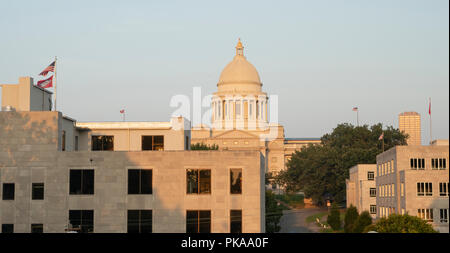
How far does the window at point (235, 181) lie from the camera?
167ft

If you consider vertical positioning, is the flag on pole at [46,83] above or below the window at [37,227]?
above

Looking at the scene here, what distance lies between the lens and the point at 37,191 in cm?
4994

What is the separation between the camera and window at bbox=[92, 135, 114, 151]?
58625 mm

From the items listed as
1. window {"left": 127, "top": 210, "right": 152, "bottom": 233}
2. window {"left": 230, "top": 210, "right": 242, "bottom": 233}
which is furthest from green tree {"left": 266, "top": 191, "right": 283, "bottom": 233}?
window {"left": 127, "top": 210, "right": 152, "bottom": 233}

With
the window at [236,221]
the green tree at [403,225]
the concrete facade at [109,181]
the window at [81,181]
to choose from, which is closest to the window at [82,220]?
the concrete facade at [109,181]

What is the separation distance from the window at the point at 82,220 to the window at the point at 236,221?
10175 mm

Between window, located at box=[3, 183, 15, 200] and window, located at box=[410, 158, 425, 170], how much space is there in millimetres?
55558

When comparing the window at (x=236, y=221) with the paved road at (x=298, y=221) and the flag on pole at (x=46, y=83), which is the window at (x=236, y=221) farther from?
the paved road at (x=298, y=221)

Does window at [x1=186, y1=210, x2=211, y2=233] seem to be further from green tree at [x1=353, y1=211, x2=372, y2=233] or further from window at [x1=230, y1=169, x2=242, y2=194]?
green tree at [x1=353, y1=211, x2=372, y2=233]

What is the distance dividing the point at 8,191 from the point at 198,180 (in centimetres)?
1390

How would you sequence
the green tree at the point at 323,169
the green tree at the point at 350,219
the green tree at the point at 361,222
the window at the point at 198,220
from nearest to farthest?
1. the window at the point at 198,220
2. the green tree at the point at 361,222
3. the green tree at the point at 350,219
4. the green tree at the point at 323,169

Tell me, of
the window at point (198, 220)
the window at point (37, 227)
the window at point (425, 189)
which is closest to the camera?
the window at point (37, 227)
